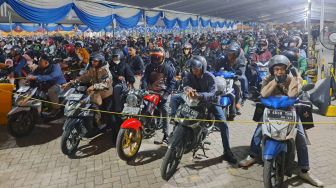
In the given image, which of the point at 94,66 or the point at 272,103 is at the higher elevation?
the point at 94,66

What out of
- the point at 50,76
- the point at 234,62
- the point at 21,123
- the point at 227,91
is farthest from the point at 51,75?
the point at 234,62

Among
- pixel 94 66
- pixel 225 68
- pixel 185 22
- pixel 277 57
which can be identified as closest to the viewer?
pixel 277 57

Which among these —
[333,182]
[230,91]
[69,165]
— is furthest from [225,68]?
[69,165]

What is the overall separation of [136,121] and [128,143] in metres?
0.43

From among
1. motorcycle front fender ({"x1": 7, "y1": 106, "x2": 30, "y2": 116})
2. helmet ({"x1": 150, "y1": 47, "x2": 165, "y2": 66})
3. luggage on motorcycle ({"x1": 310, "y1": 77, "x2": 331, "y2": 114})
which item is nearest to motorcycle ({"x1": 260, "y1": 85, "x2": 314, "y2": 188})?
helmet ({"x1": 150, "y1": 47, "x2": 165, "y2": 66})

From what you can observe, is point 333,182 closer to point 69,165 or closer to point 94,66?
point 69,165

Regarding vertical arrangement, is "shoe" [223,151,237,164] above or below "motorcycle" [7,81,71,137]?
below

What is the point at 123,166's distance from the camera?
5117 millimetres

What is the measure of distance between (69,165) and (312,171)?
3972 millimetres

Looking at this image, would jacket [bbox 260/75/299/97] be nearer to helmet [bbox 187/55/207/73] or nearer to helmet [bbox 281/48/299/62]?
helmet [bbox 187/55/207/73]

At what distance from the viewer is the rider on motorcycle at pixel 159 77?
606 centimetres

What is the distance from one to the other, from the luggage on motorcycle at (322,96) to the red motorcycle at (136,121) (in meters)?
4.48

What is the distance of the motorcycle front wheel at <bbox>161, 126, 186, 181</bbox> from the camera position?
4.33 meters

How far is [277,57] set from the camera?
13.8ft
